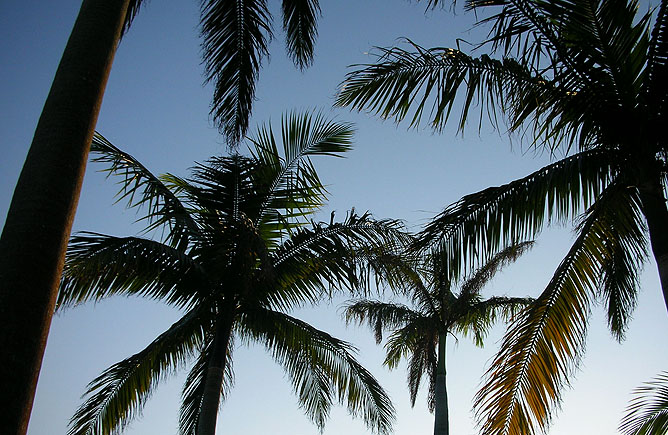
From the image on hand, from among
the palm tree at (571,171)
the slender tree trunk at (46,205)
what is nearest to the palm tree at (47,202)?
the slender tree trunk at (46,205)

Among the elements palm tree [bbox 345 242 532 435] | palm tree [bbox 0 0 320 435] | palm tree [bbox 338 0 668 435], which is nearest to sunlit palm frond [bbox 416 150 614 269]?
palm tree [bbox 338 0 668 435]

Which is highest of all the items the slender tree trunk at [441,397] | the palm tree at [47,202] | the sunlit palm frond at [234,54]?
the sunlit palm frond at [234,54]

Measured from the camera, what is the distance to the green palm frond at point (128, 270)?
8688 millimetres

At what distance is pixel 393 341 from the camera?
22.2 metres

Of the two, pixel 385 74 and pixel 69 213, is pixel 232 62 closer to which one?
pixel 385 74

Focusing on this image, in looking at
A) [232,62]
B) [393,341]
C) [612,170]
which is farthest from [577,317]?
[393,341]

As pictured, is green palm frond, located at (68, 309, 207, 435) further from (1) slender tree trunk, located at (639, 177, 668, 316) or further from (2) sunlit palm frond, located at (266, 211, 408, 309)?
(1) slender tree trunk, located at (639, 177, 668, 316)

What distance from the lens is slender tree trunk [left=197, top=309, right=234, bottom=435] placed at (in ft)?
32.0

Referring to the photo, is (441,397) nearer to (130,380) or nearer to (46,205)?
(130,380)

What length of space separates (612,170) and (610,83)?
2.98 ft

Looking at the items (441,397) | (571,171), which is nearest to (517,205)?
(571,171)

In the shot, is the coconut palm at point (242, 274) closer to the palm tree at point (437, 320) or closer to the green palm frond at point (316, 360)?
the green palm frond at point (316, 360)

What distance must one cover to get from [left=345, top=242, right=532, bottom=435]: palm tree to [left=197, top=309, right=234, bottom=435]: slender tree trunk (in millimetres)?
9368

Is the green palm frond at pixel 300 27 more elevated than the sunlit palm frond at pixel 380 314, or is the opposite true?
the green palm frond at pixel 300 27
